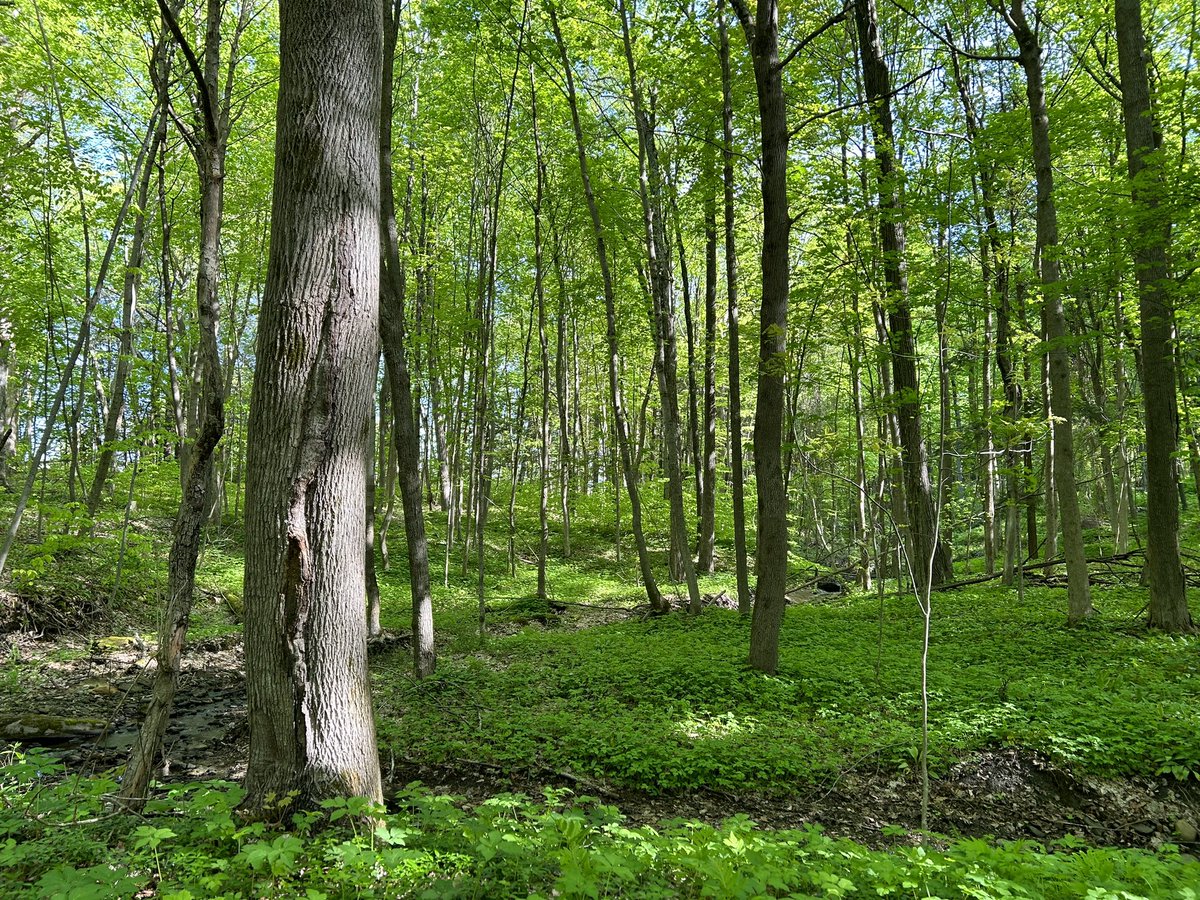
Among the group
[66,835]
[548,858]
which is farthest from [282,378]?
[548,858]

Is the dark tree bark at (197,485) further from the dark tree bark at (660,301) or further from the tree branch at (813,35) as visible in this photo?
the dark tree bark at (660,301)

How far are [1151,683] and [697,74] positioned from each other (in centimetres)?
923

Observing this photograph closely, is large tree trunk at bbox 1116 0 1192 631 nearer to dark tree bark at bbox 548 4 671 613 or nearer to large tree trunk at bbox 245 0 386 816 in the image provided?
dark tree bark at bbox 548 4 671 613

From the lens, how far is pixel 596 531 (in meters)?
23.2

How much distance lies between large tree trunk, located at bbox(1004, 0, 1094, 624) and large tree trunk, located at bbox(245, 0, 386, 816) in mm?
8029

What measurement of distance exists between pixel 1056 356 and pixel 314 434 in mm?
8811

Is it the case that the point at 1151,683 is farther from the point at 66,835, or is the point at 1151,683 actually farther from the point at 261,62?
the point at 261,62

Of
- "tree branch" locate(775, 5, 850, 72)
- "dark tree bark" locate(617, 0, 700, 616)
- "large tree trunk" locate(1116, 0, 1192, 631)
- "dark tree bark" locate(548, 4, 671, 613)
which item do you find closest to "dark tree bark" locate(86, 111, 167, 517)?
"dark tree bark" locate(548, 4, 671, 613)

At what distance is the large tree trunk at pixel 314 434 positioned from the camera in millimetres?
2727

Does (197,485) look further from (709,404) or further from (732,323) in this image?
(709,404)

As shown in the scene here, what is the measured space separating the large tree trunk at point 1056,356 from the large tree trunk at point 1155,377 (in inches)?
27.5

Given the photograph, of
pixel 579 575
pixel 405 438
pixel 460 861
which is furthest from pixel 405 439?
pixel 579 575

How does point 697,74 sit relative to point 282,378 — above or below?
above

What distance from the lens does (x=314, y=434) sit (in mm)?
2828
